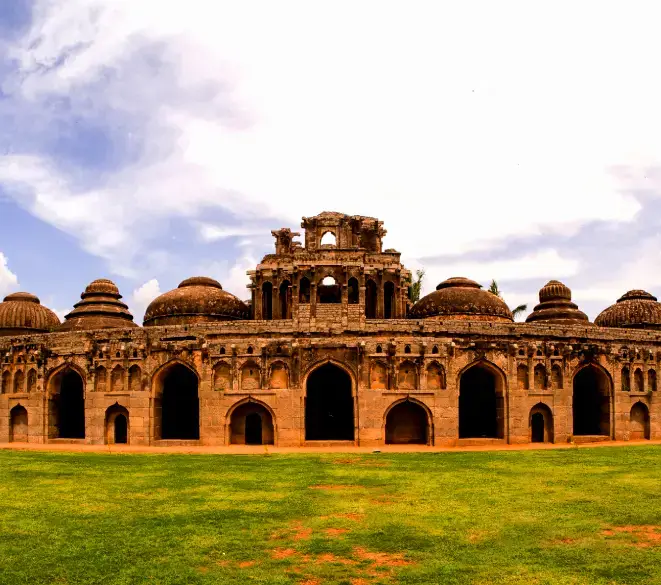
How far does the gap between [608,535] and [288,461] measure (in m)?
15.3

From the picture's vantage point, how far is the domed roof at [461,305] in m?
44.0

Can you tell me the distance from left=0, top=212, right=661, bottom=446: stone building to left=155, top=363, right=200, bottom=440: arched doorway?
0.08m

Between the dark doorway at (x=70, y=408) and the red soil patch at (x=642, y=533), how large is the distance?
3260 cm

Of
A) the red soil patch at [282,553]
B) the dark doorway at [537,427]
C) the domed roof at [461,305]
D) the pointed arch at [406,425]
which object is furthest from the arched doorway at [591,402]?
the red soil patch at [282,553]

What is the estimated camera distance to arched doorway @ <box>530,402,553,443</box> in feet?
117

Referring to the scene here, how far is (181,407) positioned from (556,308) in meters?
26.4

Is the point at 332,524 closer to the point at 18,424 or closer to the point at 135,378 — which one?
the point at 135,378

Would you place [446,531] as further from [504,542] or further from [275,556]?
[275,556]

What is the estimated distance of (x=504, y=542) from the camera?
12500 mm

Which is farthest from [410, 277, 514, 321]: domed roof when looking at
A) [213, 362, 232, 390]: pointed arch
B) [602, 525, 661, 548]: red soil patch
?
[602, 525, 661, 548]: red soil patch

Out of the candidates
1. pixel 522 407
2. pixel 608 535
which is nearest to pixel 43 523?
pixel 608 535

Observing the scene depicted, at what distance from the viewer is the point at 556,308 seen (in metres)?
47.7

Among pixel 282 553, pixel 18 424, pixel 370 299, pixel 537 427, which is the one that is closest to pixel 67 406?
pixel 18 424

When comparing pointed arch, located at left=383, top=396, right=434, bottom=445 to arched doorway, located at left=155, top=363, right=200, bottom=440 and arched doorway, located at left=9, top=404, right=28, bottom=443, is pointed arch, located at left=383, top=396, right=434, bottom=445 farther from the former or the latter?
arched doorway, located at left=9, top=404, right=28, bottom=443
